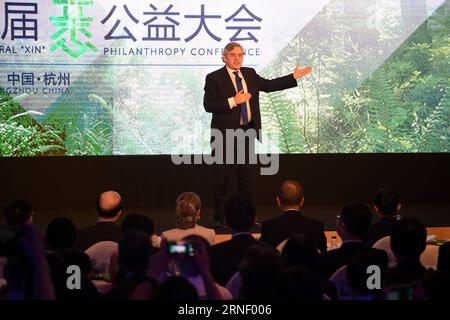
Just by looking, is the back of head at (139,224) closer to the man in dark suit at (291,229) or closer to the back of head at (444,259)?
the man in dark suit at (291,229)

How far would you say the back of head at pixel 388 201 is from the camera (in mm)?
4168

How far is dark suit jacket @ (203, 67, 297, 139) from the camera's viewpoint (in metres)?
6.10

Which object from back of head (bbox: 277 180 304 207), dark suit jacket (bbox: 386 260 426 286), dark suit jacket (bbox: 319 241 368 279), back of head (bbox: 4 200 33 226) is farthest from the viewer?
back of head (bbox: 277 180 304 207)

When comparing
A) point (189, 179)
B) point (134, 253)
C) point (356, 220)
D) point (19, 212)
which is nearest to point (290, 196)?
point (356, 220)

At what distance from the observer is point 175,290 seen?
218cm

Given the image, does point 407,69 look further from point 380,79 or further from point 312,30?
point 312,30

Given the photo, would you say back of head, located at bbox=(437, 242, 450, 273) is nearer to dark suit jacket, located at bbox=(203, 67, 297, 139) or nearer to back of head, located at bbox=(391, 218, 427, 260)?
back of head, located at bbox=(391, 218, 427, 260)

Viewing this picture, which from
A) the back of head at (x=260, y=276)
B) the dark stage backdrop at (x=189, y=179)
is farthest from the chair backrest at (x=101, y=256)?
the dark stage backdrop at (x=189, y=179)

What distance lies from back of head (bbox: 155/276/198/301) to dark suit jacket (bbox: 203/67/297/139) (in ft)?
12.8

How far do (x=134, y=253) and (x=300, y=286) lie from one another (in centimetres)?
58

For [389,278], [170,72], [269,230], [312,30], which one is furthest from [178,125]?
[389,278]

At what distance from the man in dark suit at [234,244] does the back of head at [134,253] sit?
2.70ft

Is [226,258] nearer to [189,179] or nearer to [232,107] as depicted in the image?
[232,107]

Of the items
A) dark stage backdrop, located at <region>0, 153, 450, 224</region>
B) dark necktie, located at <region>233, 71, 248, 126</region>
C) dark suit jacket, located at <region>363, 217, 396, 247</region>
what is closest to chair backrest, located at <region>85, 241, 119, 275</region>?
dark suit jacket, located at <region>363, 217, 396, 247</region>
